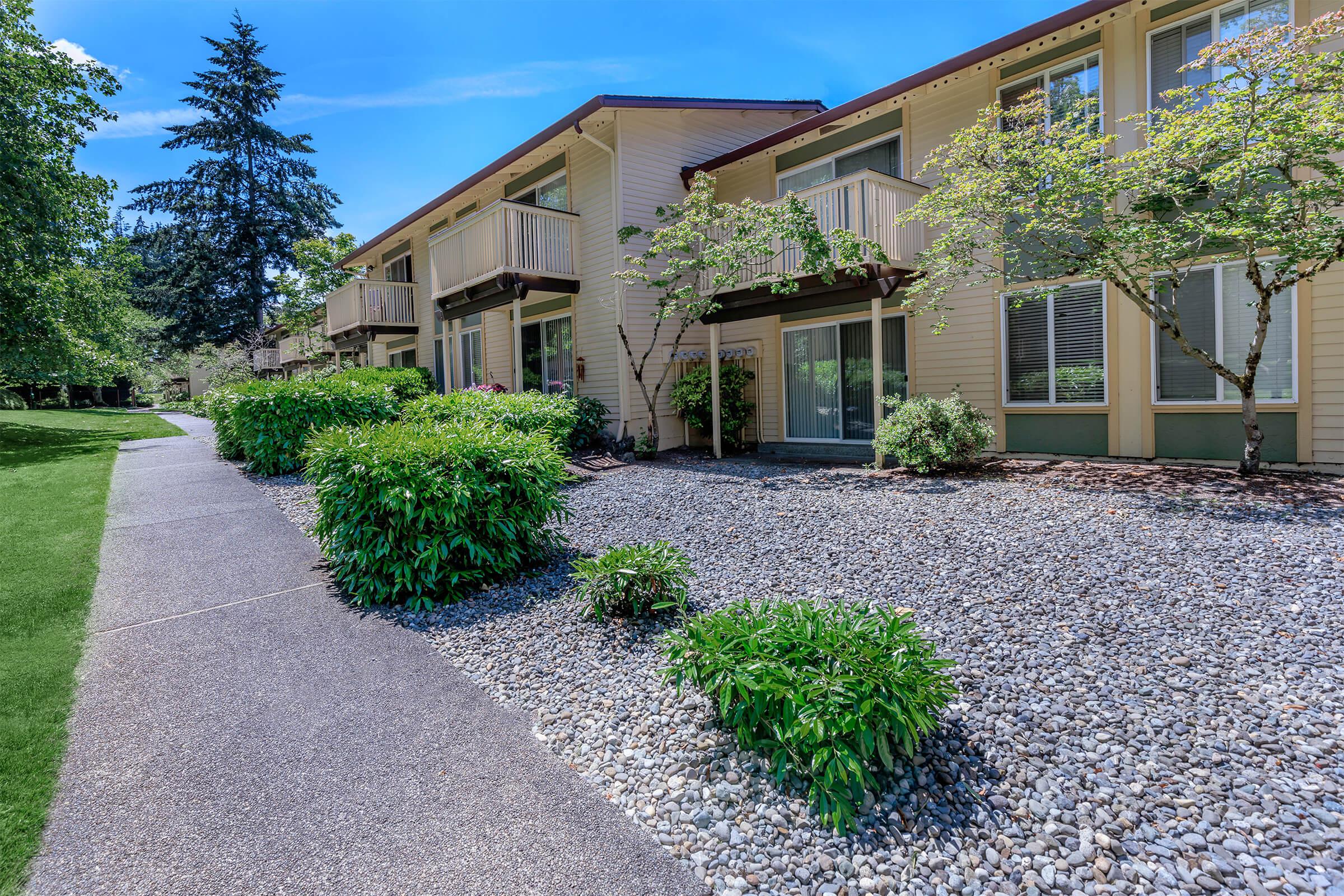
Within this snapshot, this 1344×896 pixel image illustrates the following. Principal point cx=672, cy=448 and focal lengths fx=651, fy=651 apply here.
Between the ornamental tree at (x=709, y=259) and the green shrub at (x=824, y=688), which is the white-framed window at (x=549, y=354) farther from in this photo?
the green shrub at (x=824, y=688)

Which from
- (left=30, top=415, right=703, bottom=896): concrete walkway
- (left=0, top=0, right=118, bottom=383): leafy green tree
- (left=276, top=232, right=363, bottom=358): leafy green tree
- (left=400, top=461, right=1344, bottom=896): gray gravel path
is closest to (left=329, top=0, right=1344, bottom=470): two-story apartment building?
(left=400, top=461, right=1344, bottom=896): gray gravel path

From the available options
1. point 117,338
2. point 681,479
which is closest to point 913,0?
point 681,479

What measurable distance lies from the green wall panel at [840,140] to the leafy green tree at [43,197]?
15684mm

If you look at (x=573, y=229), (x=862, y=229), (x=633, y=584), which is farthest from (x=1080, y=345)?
(x=573, y=229)

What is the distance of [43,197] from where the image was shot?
14.1 metres

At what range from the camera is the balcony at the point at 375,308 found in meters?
18.2

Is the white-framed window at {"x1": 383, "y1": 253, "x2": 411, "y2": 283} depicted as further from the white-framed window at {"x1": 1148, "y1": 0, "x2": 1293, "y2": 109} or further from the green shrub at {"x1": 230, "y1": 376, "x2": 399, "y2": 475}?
the white-framed window at {"x1": 1148, "y1": 0, "x2": 1293, "y2": 109}

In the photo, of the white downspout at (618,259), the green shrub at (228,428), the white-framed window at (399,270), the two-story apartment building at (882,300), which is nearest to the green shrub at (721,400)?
the two-story apartment building at (882,300)

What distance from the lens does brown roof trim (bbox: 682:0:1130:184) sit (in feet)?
26.1

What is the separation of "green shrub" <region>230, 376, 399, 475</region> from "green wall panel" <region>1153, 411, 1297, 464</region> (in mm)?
10398

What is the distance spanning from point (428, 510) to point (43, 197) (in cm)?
1614

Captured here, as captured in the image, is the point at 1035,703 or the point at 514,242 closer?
the point at 1035,703

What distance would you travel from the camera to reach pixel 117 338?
19.9 m

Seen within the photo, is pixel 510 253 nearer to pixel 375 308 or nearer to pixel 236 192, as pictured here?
pixel 375 308
